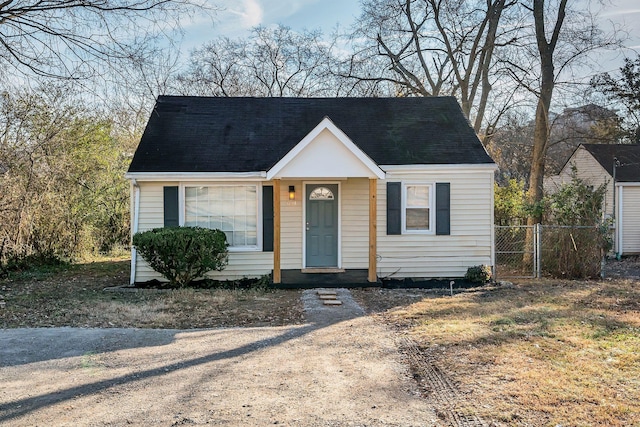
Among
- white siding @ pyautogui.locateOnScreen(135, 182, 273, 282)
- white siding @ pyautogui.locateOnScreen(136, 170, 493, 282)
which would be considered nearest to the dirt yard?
white siding @ pyautogui.locateOnScreen(135, 182, 273, 282)

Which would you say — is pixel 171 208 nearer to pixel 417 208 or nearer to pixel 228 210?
pixel 228 210

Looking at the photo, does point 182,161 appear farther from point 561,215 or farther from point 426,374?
point 561,215

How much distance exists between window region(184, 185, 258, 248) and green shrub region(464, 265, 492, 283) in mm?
4971

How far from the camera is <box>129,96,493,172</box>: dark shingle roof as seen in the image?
1155 centimetres

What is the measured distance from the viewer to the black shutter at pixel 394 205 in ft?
37.9

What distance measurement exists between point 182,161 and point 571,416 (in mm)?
9455

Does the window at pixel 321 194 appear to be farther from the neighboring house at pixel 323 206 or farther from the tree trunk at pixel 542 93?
the tree trunk at pixel 542 93

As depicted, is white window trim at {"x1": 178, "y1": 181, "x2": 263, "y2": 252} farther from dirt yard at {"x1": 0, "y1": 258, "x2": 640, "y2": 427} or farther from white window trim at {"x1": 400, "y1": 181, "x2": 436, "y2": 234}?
white window trim at {"x1": 400, "y1": 181, "x2": 436, "y2": 234}

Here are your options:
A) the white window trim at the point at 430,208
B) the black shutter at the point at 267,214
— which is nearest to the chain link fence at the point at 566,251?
the white window trim at the point at 430,208

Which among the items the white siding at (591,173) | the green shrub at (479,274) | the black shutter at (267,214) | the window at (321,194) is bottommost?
the green shrub at (479,274)

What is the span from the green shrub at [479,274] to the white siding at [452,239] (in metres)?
0.15

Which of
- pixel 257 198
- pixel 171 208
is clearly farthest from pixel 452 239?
pixel 171 208

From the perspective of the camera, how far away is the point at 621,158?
63.7 ft

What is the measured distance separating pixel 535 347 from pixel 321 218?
656 centimetres
